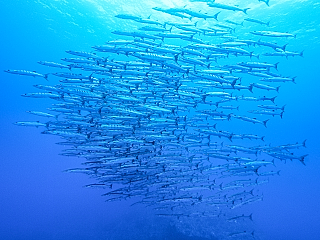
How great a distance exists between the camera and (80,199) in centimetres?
1138

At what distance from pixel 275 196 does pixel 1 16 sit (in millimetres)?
30911

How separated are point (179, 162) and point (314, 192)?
623 inches

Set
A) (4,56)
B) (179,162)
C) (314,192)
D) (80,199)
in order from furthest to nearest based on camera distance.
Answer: (4,56), (314,192), (80,199), (179,162)

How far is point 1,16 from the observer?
27.3 metres

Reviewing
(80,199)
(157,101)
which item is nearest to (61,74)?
(157,101)

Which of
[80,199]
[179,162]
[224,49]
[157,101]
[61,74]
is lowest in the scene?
[80,199]

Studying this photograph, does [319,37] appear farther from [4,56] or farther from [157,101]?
[4,56]

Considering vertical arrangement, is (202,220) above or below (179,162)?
below

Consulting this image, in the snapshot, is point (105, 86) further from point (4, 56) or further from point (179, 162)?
point (4, 56)

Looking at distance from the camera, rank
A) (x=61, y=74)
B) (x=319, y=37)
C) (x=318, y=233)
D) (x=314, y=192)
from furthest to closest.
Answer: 1. (x=319, y=37)
2. (x=314, y=192)
3. (x=318, y=233)
4. (x=61, y=74)

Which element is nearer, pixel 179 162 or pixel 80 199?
pixel 179 162

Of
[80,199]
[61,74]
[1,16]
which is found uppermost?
[1,16]

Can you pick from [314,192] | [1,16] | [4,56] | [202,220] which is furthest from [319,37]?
[4,56]

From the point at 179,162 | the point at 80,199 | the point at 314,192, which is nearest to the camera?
the point at 179,162
